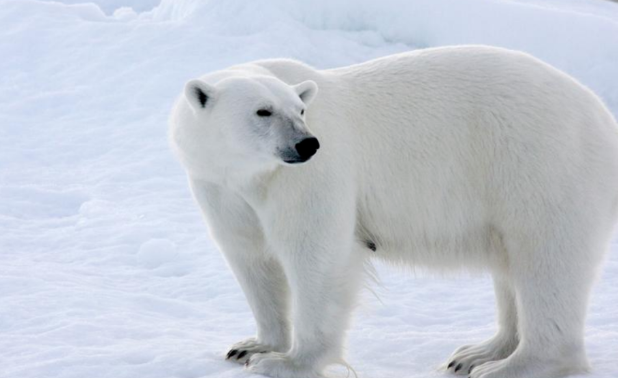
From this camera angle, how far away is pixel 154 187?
26.1 ft

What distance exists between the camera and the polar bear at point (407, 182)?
3.78 meters

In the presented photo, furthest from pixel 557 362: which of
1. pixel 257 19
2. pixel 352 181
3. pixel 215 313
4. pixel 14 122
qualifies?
pixel 257 19

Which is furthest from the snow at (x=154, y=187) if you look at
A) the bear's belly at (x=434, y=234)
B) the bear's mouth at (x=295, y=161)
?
the bear's mouth at (x=295, y=161)

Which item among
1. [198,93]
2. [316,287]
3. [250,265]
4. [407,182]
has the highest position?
[198,93]

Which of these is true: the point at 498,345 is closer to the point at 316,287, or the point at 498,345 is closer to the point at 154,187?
the point at 316,287

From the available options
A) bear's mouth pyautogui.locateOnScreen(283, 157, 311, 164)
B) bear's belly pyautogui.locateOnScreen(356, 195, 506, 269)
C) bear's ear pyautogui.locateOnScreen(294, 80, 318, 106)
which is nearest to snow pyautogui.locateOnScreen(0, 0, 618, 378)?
bear's belly pyautogui.locateOnScreen(356, 195, 506, 269)

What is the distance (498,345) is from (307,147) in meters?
1.49

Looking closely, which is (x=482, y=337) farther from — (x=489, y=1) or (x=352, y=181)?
(x=489, y=1)

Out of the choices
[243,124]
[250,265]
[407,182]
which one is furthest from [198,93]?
[407,182]

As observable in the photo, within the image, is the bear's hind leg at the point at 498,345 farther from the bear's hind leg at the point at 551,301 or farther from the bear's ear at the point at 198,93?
the bear's ear at the point at 198,93

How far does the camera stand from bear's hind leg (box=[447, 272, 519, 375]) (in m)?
4.29

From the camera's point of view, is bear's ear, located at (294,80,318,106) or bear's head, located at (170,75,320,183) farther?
bear's ear, located at (294,80,318,106)

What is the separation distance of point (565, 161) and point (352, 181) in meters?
0.87

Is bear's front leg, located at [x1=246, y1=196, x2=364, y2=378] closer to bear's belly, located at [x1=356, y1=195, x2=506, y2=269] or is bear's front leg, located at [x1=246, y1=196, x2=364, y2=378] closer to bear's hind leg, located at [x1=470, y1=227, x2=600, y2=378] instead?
bear's belly, located at [x1=356, y1=195, x2=506, y2=269]
